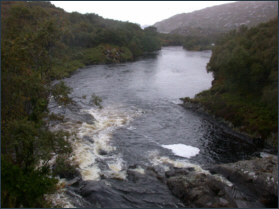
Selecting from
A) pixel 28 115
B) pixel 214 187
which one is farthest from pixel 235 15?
pixel 28 115

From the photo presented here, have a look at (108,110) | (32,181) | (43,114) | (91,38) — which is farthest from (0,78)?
(91,38)

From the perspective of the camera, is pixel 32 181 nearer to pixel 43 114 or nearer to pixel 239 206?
pixel 43 114

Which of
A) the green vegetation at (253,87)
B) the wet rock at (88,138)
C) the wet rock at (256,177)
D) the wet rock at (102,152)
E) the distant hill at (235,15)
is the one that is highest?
the distant hill at (235,15)

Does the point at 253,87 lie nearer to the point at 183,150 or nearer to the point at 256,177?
the point at 183,150

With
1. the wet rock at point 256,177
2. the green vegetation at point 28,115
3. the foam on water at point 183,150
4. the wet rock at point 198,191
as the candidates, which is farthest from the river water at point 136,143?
the wet rock at point 256,177

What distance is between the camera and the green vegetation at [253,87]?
28125mm

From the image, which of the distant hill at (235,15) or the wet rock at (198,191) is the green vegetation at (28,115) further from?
the distant hill at (235,15)

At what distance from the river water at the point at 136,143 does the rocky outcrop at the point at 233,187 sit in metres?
1.12

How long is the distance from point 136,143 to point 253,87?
18728 millimetres

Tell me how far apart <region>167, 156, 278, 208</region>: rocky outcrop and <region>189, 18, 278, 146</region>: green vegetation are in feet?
30.3

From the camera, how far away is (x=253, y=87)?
107ft

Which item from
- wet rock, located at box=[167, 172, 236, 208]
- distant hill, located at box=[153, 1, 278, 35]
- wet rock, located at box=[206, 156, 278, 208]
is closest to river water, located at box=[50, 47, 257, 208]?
wet rock, located at box=[167, 172, 236, 208]

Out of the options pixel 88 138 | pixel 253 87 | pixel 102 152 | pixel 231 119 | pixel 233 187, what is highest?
pixel 253 87

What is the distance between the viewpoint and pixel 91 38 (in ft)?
272
